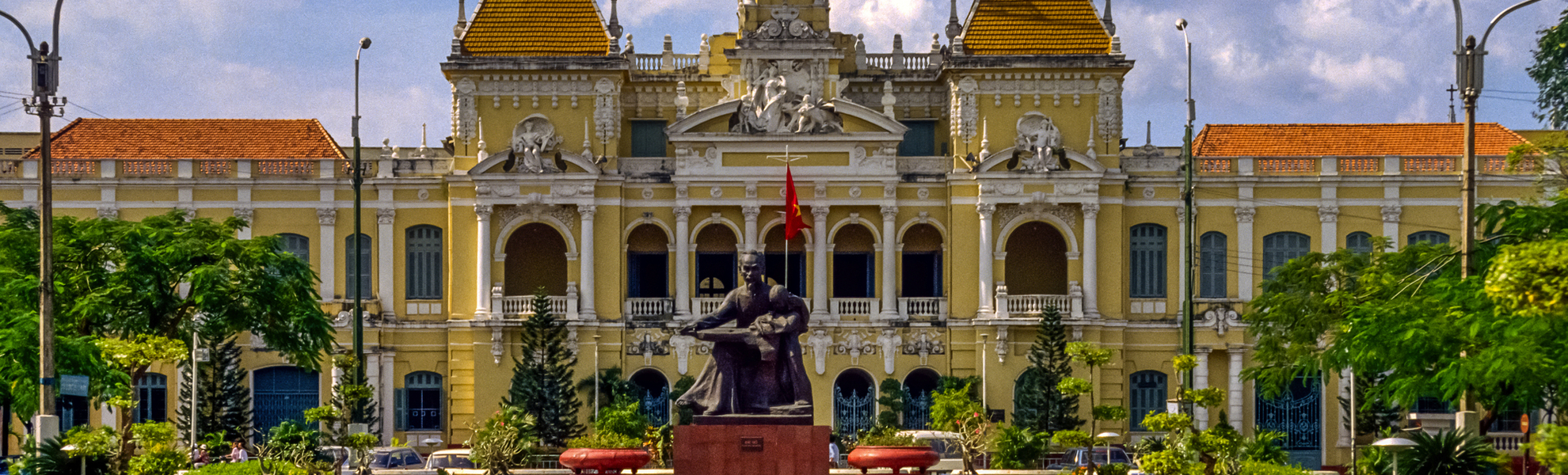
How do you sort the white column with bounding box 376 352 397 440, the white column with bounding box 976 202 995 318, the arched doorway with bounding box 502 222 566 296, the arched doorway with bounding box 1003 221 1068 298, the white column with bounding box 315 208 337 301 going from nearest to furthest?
the white column with bounding box 976 202 995 318
the white column with bounding box 376 352 397 440
the white column with bounding box 315 208 337 301
the arched doorway with bounding box 1003 221 1068 298
the arched doorway with bounding box 502 222 566 296

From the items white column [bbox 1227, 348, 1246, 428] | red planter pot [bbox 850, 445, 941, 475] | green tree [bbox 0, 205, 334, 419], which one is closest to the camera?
red planter pot [bbox 850, 445, 941, 475]

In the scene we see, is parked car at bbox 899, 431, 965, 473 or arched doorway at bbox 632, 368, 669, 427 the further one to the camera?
arched doorway at bbox 632, 368, 669, 427

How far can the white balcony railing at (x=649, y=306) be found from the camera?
179 feet

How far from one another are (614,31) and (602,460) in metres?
23.7

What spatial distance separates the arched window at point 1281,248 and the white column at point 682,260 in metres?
15.6

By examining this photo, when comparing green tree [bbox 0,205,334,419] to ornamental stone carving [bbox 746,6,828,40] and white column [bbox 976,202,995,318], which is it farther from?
white column [bbox 976,202,995,318]

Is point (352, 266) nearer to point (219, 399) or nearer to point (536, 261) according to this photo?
point (536, 261)

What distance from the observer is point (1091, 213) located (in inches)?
2126

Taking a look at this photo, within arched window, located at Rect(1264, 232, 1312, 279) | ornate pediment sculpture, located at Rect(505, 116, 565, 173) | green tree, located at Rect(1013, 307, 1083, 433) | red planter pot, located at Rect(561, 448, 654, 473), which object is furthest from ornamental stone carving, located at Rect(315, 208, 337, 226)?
arched window, located at Rect(1264, 232, 1312, 279)

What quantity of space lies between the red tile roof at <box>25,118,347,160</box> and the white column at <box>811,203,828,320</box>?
1343 centimetres

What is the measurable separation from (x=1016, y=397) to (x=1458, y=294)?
2038 centimetres

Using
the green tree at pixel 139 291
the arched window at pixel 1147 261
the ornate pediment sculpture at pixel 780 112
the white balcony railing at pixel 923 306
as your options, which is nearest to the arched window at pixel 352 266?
the green tree at pixel 139 291

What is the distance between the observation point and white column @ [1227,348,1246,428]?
5472cm

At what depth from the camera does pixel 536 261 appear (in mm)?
57031
